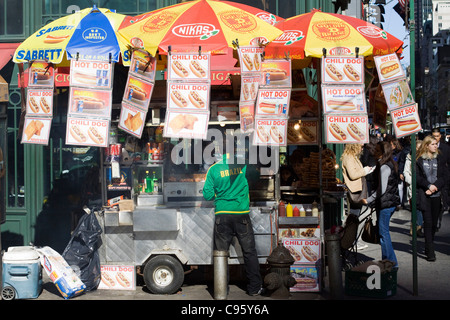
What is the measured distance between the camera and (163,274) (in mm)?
8508

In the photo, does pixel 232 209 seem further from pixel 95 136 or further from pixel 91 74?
pixel 91 74

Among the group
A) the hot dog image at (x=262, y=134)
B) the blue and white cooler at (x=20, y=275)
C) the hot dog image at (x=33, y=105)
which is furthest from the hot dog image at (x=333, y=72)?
the blue and white cooler at (x=20, y=275)

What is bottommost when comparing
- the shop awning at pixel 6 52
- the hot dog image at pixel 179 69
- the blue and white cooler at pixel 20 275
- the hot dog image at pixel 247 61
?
the blue and white cooler at pixel 20 275

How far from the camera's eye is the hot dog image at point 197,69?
766 centimetres

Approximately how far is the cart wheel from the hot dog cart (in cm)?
121

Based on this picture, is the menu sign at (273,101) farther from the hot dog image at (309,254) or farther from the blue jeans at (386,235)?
the blue jeans at (386,235)

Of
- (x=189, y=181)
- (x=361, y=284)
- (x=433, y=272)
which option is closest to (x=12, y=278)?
(x=189, y=181)

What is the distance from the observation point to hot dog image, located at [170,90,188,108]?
7586 mm

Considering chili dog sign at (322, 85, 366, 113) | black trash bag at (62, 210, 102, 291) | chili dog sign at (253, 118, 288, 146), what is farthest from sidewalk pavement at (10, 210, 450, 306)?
chili dog sign at (322, 85, 366, 113)

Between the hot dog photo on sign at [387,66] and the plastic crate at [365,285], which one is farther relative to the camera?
the plastic crate at [365,285]

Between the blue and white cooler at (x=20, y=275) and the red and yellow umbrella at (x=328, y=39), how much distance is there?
160 inches

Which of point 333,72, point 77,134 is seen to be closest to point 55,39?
point 77,134

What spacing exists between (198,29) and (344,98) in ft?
6.64

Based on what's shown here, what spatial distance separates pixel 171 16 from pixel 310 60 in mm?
2328
